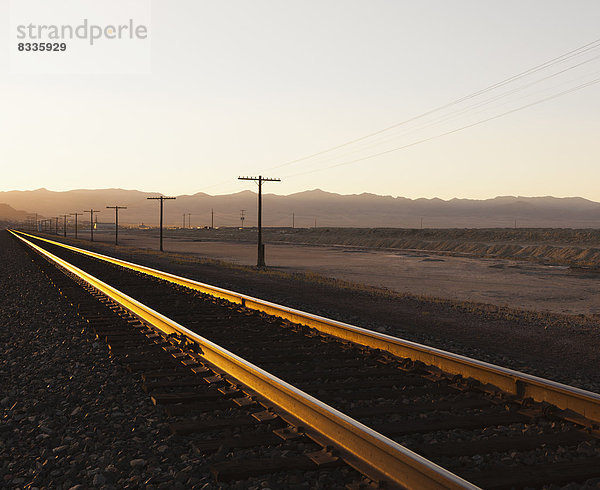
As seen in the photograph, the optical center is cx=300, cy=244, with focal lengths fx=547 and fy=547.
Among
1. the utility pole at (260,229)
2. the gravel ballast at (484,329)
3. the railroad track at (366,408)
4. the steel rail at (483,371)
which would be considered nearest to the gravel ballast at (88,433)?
the railroad track at (366,408)

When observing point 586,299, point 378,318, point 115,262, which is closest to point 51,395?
point 378,318

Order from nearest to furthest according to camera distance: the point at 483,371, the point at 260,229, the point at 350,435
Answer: the point at 350,435 < the point at 483,371 < the point at 260,229

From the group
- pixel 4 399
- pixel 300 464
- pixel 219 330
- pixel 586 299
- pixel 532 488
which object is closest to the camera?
pixel 532 488

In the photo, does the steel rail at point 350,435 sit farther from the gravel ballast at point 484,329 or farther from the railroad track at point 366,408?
the gravel ballast at point 484,329

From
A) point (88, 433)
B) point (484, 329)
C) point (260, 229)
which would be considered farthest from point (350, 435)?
point (260, 229)

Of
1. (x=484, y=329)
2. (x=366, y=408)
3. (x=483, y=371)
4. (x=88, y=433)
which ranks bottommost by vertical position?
(x=484, y=329)

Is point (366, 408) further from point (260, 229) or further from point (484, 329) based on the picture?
point (260, 229)

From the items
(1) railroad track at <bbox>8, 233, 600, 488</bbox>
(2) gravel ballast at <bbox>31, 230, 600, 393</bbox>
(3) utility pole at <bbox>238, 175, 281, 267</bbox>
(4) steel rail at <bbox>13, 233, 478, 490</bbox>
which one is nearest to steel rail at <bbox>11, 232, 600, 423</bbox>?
(1) railroad track at <bbox>8, 233, 600, 488</bbox>

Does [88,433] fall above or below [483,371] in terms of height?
below

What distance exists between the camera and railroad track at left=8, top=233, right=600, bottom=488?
13.0 ft

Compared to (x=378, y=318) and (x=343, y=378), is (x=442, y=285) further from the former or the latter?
(x=343, y=378)

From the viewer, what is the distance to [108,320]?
440 inches

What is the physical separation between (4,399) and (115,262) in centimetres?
2548

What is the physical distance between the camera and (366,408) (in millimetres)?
5363
